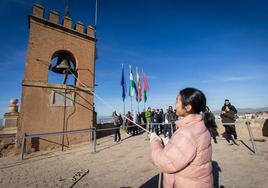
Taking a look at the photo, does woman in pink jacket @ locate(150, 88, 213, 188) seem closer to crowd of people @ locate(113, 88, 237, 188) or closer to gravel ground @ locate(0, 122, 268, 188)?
crowd of people @ locate(113, 88, 237, 188)

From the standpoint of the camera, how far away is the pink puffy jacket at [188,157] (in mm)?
1481

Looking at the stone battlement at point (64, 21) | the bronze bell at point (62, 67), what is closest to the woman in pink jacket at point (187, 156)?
the bronze bell at point (62, 67)

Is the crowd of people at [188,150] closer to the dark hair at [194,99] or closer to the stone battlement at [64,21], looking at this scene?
the dark hair at [194,99]

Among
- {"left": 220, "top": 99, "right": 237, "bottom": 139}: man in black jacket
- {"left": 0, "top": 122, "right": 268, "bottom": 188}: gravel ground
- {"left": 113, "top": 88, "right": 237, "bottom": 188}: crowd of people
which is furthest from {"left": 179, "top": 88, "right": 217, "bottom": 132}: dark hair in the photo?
{"left": 220, "top": 99, "right": 237, "bottom": 139}: man in black jacket

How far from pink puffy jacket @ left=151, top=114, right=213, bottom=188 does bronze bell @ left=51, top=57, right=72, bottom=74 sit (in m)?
9.09

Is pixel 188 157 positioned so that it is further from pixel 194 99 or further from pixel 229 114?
pixel 229 114

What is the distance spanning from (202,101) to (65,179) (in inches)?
172

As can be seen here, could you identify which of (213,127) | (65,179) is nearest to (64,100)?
(65,179)

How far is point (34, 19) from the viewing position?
9.01 meters

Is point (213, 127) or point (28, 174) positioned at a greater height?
point (213, 127)

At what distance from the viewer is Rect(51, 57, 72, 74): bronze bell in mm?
9461

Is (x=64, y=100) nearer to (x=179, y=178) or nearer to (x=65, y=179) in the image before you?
(x=65, y=179)

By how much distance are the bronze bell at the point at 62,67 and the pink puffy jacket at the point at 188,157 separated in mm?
9092

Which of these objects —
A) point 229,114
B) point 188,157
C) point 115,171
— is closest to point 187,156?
point 188,157
